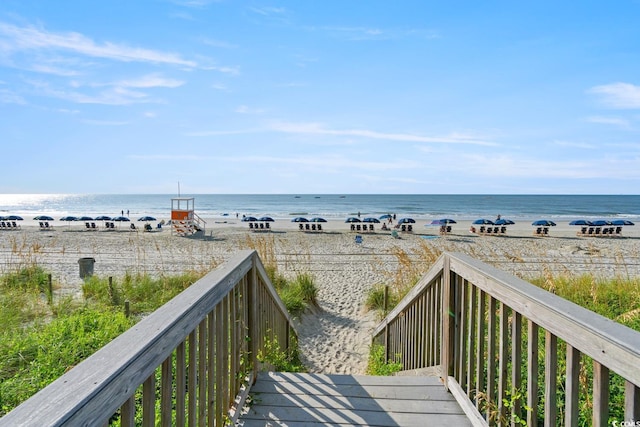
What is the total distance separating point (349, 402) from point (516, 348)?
48.1 inches

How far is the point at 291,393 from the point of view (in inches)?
105

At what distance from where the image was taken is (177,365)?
61.1 inches

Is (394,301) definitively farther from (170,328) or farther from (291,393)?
(170,328)

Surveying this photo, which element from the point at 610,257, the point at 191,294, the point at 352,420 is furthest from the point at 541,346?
the point at 610,257

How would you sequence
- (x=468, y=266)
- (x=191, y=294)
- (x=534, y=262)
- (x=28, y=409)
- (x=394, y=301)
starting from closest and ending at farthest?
1. (x=28, y=409)
2. (x=191, y=294)
3. (x=468, y=266)
4. (x=394, y=301)
5. (x=534, y=262)

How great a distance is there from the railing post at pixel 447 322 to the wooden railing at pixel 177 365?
4.52 ft

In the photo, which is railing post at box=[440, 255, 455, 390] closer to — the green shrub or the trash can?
the green shrub

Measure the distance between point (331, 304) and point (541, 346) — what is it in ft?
16.6

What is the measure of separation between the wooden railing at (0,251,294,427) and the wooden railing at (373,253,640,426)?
1.37 m

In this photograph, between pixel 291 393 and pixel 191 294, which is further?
pixel 291 393

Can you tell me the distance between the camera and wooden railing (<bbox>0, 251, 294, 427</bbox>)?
893 mm

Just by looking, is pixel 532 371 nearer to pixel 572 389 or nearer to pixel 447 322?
pixel 572 389

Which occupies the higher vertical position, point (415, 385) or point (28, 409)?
point (28, 409)

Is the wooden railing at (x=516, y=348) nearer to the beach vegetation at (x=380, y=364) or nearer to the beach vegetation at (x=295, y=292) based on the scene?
the beach vegetation at (x=380, y=364)
